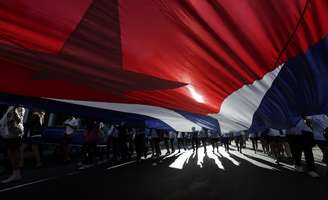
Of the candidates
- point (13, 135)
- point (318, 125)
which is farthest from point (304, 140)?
point (13, 135)

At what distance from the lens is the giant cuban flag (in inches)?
102

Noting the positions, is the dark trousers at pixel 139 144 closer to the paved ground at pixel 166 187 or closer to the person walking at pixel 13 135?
the paved ground at pixel 166 187

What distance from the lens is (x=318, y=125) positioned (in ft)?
26.0

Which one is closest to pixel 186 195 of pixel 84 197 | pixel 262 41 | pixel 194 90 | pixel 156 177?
pixel 84 197

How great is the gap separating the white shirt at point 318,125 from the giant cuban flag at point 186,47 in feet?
9.91

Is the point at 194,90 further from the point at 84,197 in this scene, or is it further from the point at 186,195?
the point at 84,197

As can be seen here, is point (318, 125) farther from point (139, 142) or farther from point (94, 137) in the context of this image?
point (139, 142)

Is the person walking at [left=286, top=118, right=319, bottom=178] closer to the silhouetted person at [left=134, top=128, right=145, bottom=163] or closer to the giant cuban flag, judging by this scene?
the giant cuban flag

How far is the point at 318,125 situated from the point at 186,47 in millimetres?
5880

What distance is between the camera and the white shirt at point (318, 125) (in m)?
7.48

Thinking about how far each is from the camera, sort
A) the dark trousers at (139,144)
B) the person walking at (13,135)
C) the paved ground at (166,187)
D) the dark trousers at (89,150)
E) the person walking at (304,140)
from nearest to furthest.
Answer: the paved ground at (166,187)
the person walking at (13,135)
the person walking at (304,140)
the dark trousers at (89,150)
the dark trousers at (139,144)

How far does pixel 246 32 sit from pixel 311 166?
21.3 ft

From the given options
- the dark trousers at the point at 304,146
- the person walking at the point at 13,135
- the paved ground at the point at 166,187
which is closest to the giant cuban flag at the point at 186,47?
the paved ground at the point at 166,187

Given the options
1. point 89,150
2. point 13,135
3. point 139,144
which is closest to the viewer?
point 13,135
